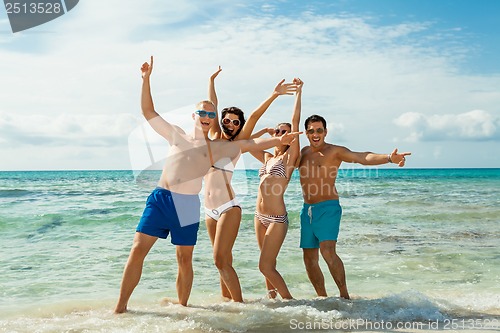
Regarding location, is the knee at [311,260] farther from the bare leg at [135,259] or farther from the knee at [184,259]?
the bare leg at [135,259]

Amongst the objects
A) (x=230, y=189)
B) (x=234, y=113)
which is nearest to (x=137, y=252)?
(x=230, y=189)

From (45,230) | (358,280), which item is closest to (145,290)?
(358,280)

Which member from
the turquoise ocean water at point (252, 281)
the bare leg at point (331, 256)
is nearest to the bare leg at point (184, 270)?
the turquoise ocean water at point (252, 281)

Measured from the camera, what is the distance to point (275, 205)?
252 inches

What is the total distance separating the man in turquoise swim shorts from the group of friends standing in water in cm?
1

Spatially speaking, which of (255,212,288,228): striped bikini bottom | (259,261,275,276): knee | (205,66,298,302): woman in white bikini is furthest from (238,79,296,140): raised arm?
(259,261,275,276): knee

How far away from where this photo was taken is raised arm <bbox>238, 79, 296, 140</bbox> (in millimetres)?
6223

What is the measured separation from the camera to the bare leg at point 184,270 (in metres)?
6.10

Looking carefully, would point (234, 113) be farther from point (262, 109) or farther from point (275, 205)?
point (275, 205)

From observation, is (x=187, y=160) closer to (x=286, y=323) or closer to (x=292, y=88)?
(x=292, y=88)

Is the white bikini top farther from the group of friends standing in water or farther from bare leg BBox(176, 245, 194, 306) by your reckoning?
bare leg BBox(176, 245, 194, 306)

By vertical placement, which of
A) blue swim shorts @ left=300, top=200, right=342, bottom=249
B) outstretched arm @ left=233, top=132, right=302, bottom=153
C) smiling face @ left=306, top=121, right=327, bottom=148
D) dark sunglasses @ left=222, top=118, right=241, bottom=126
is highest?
dark sunglasses @ left=222, top=118, right=241, bottom=126

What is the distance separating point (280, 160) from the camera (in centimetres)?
654

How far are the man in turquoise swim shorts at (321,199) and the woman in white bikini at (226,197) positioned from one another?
0.86 m
